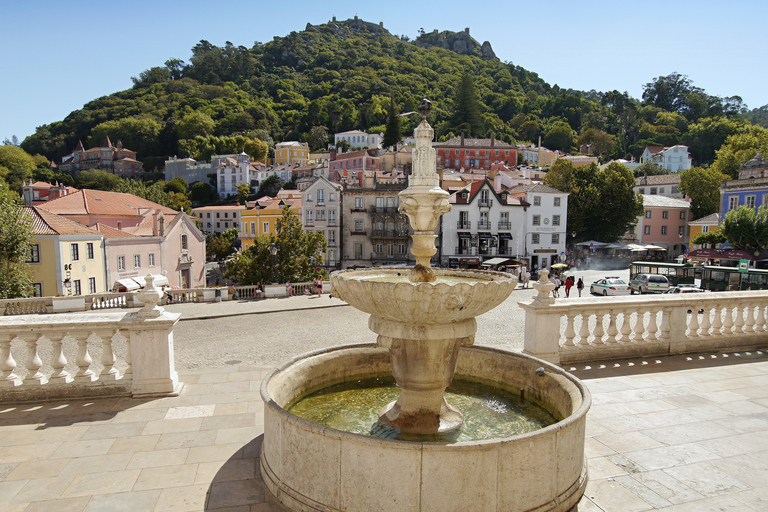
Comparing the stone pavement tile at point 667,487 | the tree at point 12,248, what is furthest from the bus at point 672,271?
the tree at point 12,248

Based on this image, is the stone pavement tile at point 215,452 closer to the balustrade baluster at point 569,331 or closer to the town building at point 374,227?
the balustrade baluster at point 569,331

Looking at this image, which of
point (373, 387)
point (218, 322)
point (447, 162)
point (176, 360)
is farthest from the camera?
point (447, 162)

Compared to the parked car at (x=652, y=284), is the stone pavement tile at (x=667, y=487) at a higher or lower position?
higher

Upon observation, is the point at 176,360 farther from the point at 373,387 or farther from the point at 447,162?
the point at 447,162

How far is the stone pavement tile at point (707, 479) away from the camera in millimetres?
4352

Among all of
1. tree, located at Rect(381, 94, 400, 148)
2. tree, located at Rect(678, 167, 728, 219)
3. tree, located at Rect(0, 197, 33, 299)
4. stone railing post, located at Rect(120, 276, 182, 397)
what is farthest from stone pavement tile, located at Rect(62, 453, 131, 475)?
tree, located at Rect(381, 94, 400, 148)

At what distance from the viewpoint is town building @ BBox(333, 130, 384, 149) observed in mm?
127562

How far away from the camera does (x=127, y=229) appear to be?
Result: 136 ft

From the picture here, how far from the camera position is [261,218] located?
61.2 meters

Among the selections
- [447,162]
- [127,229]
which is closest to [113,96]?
[447,162]

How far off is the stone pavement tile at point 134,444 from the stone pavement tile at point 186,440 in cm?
7

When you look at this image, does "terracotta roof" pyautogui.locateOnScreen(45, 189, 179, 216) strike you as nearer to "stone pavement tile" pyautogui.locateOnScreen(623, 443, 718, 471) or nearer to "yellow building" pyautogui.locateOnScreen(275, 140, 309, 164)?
"stone pavement tile" pyautogui.locateOnScreen(623, 443, 718, 471)

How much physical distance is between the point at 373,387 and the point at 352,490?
3.07 metres

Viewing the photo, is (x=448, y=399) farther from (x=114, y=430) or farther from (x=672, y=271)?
(x=672, y=271)
